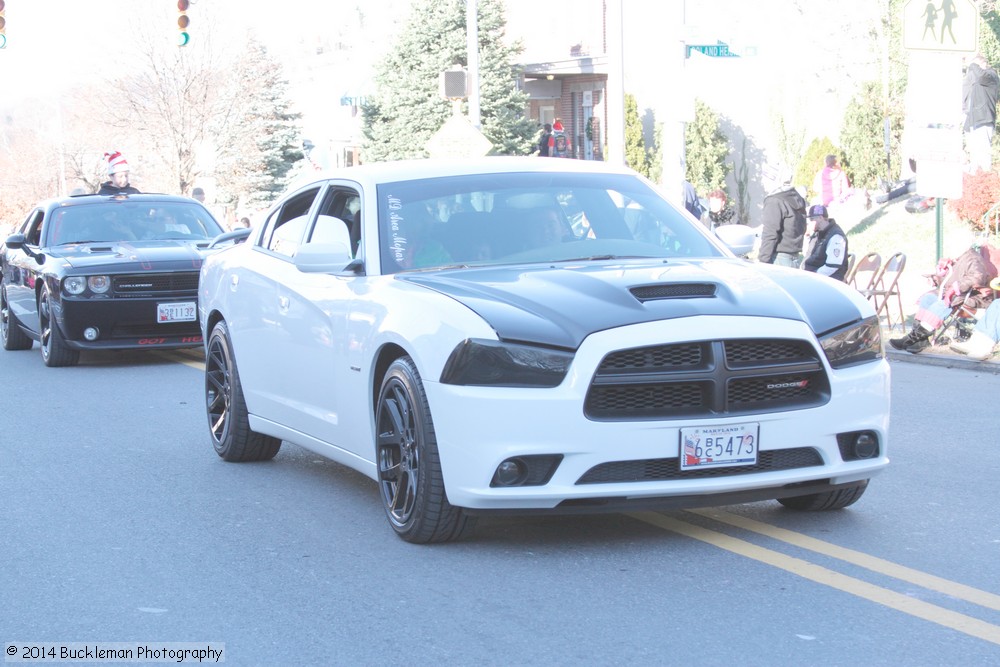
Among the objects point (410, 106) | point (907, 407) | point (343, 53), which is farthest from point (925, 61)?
point (343, 53)

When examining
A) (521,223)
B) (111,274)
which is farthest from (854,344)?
(111,274)

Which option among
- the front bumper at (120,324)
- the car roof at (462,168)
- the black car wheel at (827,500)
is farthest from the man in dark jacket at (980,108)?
the black car wheel at (827,500)

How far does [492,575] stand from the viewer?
5.65 m

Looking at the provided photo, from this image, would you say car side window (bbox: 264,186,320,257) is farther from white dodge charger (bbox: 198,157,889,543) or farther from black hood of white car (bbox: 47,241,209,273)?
black hood of white car (bbox: 47,241,209,273)

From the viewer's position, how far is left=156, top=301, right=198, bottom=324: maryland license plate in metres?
13.9

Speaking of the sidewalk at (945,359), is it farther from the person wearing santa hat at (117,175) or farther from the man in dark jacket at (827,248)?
the person wearing santa hat at (117,175)

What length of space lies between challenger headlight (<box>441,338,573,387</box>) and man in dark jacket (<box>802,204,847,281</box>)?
9292 mm

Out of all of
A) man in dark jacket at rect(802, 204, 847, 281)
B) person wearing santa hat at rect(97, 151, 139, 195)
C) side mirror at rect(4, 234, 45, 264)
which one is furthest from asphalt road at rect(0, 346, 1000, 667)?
person wearing santa hat at rect(97, 151, 139, 195)

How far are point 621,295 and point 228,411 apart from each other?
3.45m

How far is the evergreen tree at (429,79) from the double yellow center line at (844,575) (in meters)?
33.4

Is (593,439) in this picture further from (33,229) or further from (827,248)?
(33,229)

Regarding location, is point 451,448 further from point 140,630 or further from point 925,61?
point 925,61

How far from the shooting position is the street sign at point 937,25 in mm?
14812

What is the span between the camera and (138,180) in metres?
54.1
